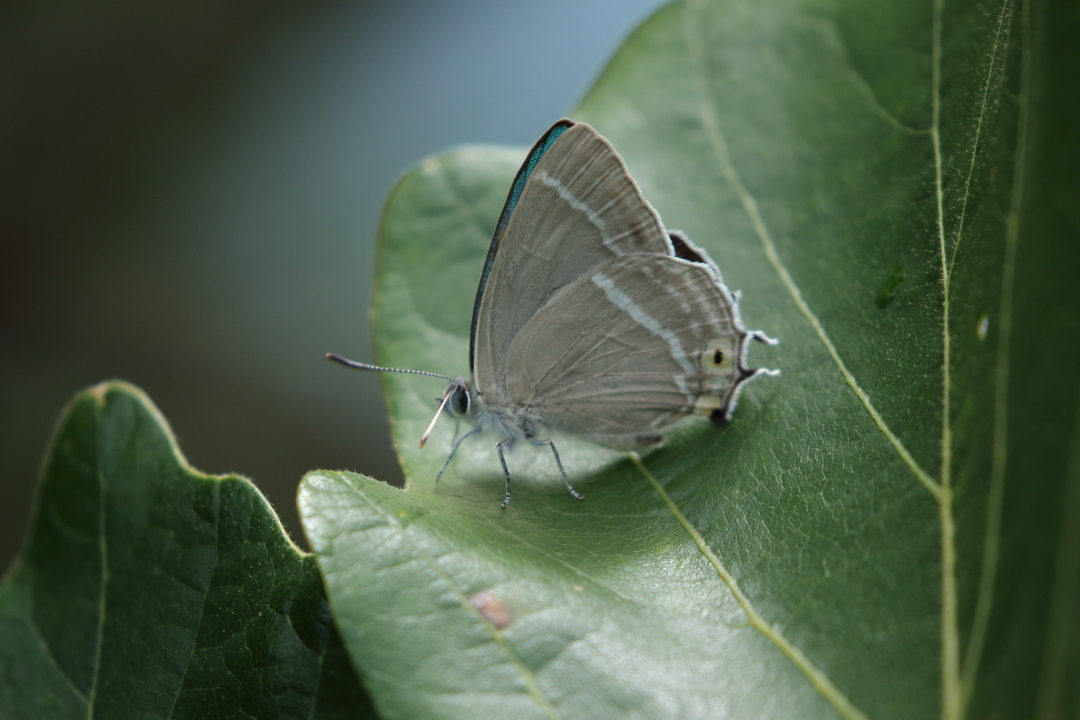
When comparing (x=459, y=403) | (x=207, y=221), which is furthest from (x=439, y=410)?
(x=207, y=221)

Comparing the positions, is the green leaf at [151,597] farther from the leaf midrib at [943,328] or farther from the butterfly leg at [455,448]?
the leaf midrib at [943,328]

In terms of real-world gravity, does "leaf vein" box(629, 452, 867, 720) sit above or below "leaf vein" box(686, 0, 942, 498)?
below

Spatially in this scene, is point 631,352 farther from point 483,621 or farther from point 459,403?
point 483,621

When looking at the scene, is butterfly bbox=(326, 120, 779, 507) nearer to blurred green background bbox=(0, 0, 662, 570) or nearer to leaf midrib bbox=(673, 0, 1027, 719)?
leaf midrib bbox=(673, 0, 1027, 719)

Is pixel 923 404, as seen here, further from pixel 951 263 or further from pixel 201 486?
pixel 201 486

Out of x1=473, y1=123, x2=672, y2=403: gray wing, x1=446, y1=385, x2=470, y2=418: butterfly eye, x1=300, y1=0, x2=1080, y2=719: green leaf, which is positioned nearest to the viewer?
x1=300, y1=0, x2=1080, y2=719: green leaf

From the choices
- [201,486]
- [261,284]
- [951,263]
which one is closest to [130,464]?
[201,486]

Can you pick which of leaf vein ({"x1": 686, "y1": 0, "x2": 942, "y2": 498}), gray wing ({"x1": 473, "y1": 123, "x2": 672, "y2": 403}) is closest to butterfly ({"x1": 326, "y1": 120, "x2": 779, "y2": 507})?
gray wing ({"x1": 473, "y1": 123, "x2": 672, "y2": 403})

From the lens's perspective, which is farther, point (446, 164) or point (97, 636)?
point (446, 164)
